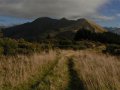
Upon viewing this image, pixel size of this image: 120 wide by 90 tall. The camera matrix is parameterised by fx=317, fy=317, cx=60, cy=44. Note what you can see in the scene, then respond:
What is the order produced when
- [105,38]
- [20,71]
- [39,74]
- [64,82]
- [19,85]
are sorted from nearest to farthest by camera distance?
1. [19,85]
2. [64,82]
3. [20,71]
4. [39,74]
5. [105,38]

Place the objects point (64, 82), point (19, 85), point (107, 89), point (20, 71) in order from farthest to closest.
A: point (20, 71), point (64, 82), point (19, 85), point (107, 89)

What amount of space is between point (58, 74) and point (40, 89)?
3546 millimetres

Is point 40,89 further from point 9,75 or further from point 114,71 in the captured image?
point 114,71

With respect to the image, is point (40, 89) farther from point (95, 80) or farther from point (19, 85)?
point (95, 80)

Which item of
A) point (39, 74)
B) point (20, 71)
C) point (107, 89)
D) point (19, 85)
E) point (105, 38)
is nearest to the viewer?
point (107, 89)

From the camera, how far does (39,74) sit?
13.6 metres

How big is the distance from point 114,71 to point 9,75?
4.30 m

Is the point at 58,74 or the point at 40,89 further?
the point at 58,74

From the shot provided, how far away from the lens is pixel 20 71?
1272 centimetres

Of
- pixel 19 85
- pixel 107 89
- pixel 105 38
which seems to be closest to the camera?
pixel 107 89

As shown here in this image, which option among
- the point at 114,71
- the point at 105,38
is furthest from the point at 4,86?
the point at 105,38

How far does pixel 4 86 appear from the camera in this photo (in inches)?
409

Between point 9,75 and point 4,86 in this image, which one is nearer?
point 4,86

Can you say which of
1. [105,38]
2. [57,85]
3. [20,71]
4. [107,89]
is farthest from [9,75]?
[105,38]
